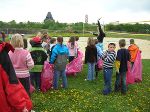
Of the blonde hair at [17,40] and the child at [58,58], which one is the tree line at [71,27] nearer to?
the child at [58,58]

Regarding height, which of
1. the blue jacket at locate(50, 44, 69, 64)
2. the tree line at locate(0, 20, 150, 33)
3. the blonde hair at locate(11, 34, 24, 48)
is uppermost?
the blonde hair at locate(11, 34, 24, 48)

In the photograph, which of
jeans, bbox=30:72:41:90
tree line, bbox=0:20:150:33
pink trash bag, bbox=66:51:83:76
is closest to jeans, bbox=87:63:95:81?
pink trash bag, bbox=66:51:83:76

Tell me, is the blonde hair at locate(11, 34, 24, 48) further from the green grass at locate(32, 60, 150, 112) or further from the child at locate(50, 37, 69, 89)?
the child at locate(50, 37, 69, 89)

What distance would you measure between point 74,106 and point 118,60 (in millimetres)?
2310

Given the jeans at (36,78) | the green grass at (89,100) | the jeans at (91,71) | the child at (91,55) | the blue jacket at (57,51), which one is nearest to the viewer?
the green grass at (89,100)

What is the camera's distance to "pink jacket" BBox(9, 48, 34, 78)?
8.17 m

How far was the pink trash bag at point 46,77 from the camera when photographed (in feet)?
36.8

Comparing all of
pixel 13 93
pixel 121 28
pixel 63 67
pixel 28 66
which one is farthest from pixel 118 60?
pixel 121 28

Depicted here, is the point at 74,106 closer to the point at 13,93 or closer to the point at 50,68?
the point at 50,68

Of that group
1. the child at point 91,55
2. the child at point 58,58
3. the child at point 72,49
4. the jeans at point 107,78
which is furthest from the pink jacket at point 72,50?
the jeans at point 107,78

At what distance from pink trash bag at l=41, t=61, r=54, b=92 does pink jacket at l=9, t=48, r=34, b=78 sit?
2.74 m

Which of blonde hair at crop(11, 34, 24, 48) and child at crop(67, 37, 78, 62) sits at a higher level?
blonde hair at crop(11, 34, 24, 48)

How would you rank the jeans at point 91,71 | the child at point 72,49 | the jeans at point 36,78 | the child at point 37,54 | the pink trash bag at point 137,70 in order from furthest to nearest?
the child at point 72,49
the pink trash bag at point 137,70
the jeans at point 91,71
the jeans at point 36,78
the child at point 37,54

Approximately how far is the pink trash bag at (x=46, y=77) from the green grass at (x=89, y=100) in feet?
0.61
